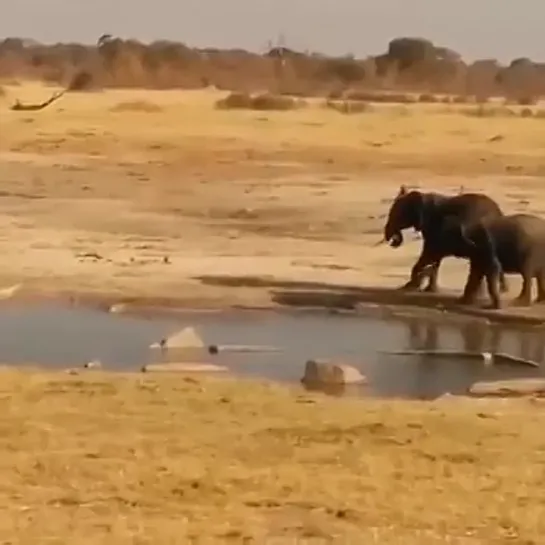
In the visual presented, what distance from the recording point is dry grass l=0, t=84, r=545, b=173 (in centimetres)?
2883

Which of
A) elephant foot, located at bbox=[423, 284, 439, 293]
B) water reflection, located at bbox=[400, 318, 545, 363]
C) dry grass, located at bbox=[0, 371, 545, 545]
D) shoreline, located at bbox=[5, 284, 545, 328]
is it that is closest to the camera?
dry grass, located at bbox=[0, 371, 545, 545]

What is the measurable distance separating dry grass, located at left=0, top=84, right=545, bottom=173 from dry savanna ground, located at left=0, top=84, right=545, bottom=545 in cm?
9

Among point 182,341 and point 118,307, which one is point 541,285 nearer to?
point 118,307

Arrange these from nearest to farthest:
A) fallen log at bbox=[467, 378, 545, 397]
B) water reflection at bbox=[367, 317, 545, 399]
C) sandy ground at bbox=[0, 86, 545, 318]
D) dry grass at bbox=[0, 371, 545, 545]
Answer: dry grass at bbox=[0, 371, 545, 545] → fallen log at bbox=[467, 378, 545, 397] → water reflection at bbox=[367, 317, 545, 399] → sandy ground at bbox=[0, 86, 545, 318]

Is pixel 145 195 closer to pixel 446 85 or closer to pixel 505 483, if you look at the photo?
pixel 505 483

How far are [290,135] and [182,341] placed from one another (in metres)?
19.0

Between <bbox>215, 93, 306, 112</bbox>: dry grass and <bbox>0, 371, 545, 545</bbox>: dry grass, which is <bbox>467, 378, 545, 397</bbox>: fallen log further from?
<bbox>215, 93, 306, 112</bbox>: dry grass

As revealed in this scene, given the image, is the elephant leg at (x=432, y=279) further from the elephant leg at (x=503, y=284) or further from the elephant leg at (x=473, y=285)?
the elephant leg at (x=503, y=284)

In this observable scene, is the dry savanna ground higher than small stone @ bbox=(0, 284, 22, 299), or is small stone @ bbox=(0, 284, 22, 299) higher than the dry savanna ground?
the dry savanna ground

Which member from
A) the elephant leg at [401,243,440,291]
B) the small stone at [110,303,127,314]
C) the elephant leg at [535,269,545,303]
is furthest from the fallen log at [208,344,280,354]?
the elephant leg at [535,269,545,303]

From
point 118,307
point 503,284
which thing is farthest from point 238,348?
point 503,284

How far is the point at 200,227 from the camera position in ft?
70.4

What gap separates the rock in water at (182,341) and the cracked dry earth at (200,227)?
241 cm

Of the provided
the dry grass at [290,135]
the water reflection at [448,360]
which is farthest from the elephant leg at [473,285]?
the dry grass at [290,135]
